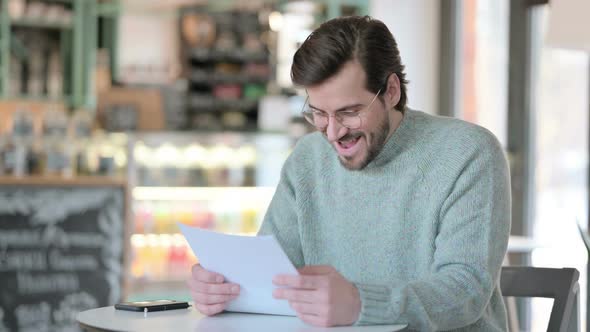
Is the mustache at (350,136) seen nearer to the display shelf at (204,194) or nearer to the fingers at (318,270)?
the fingers at (318,270)

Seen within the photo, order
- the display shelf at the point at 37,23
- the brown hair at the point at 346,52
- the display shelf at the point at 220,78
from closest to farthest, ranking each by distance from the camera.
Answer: the brown hair at the point at 346,52, the display shelf at the point at 37,23, the display shelf at the point at 220,78

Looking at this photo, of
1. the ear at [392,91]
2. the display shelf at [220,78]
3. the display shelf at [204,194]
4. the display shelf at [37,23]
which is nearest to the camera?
the ear at [392,91]

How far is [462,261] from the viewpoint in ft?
6.17

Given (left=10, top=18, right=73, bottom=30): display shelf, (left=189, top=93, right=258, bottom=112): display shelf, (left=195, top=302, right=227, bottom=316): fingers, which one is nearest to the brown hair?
(left=195, top=302, right=227, bottom=316): fingers

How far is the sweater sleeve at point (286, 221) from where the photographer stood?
2.28 metres

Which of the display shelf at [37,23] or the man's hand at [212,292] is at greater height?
the display shelf at [37,23]

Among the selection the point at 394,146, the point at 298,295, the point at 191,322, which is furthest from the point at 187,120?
the point at 298,295

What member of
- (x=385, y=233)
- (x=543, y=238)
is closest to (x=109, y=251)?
(x=543, y=238)

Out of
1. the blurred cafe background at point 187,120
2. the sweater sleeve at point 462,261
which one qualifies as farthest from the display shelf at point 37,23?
the sweater sleeve at point 462,261

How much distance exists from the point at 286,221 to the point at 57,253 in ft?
8.01

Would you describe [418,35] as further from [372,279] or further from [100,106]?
[372,279]

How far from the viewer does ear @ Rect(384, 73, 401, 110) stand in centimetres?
210

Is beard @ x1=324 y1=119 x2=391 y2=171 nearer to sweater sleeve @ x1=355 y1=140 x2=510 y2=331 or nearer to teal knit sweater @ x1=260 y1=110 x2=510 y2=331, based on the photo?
teal knit sweater @ x1=260 y1=110 x2=510 y2=331

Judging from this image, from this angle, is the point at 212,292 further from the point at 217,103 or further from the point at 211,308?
the point at 217,103
